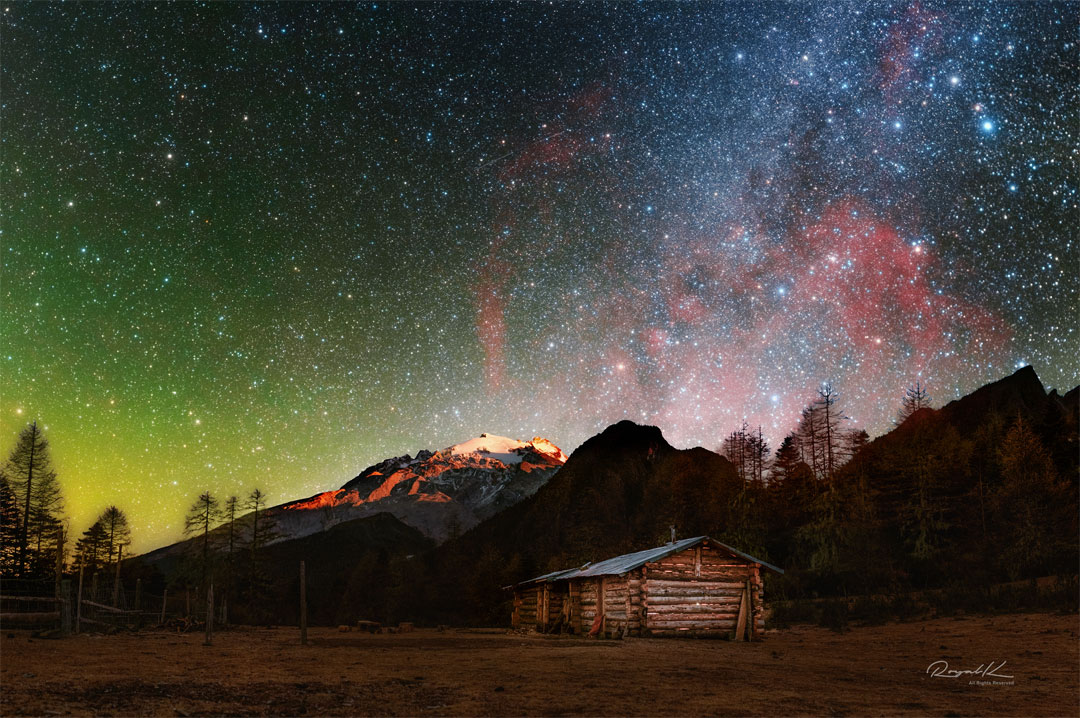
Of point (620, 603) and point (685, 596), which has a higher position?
point (685, 596)

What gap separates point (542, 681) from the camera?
41.9 ft

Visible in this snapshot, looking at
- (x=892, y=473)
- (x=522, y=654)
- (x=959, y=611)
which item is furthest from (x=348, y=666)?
(x=892, y=473)

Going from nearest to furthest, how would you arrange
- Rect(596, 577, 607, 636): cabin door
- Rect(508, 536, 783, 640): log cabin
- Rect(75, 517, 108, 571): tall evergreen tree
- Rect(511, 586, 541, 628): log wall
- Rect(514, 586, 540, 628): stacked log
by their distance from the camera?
Rect(508, 536, 783, 640): log cabin < Rect(596, 577, 607, 636): cabin door < Rect(511, 586, 541, 628): log wall < Rect(514, 586, 540, 628): stacked log < Rect(75, 517, 108, 571): tall evergreen tree

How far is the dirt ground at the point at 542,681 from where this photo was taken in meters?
9.61

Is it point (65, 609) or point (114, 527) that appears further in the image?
Answer: point (114, 527)

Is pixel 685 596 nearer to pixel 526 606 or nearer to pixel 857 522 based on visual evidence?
pixel 526 606

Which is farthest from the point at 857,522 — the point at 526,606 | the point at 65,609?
the point at 65,609

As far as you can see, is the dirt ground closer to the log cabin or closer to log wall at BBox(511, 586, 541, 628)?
the log cabin

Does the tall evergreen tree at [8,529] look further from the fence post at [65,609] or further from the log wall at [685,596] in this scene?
the log wall at [685,596]

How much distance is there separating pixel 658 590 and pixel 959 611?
1547 centimetres

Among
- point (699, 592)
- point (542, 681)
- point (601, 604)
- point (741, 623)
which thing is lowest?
point (741, 623)

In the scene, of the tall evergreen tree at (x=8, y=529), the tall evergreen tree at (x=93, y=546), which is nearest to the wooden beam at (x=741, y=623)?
the tall evergreen tree at (x=8, y=529)

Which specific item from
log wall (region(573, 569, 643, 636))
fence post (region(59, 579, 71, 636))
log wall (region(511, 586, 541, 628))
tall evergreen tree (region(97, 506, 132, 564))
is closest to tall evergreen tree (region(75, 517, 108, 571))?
tall evergreen tree (region(97, 506, 132, 564))

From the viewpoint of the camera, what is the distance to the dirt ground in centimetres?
961
